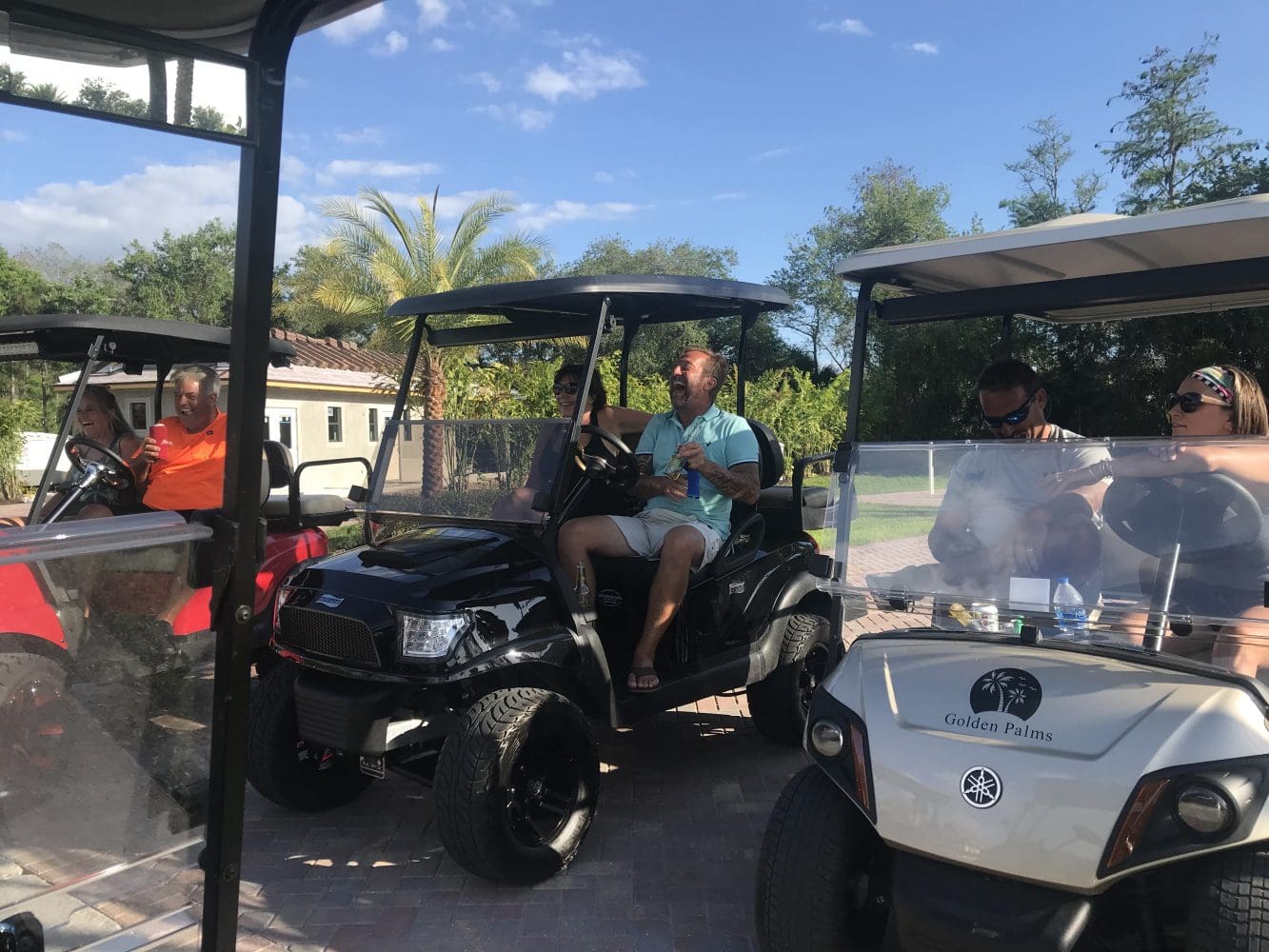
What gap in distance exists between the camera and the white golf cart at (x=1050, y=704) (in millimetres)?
1944

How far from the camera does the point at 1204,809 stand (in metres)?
1.88

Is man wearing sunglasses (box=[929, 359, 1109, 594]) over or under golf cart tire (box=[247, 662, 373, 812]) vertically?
over

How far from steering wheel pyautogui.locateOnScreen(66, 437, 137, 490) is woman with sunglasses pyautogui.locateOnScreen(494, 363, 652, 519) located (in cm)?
175

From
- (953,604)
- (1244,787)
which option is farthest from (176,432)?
(1244,787)

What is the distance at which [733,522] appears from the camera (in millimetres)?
4508

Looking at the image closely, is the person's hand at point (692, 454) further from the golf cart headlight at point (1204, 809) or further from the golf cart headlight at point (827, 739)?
the golf cart headlight at point (1204, 809)

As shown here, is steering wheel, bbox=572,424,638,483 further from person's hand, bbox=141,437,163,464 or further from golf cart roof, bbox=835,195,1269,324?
person's hand, bbox=141,437,163,464

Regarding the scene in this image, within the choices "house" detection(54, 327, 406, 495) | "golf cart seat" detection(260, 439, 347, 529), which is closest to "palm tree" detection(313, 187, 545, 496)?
"house" detection(54, 327, 406, 495)

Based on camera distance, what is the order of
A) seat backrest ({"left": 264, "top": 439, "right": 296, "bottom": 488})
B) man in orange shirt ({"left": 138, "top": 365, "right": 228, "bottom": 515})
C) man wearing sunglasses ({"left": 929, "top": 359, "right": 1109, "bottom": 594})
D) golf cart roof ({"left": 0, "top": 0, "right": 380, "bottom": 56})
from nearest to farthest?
golf cart roof ({"left": 0, "top": 0, "right": 380, "bottom": 56}) < man wearing sunglasses ({"left": 929, "top": 359, "right": 1109, "bottom": 594}) < man in orange shirt ({"left": 138, "top": 365, "right": 228, "bottom": 515}) < seat backrest ({"left": 264, "top": 439, "right": 296, "bottom": 488})

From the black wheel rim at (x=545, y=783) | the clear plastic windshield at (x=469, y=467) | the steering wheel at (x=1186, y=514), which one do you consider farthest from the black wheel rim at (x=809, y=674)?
the steering wheel at (x=1186, y=514)

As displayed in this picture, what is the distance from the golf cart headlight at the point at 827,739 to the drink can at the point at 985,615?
53 cm

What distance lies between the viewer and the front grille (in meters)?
3.18

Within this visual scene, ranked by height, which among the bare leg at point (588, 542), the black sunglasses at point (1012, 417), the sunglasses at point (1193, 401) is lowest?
the bare leg at point (588, 542)

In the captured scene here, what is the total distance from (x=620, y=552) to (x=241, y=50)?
247 centimetres
